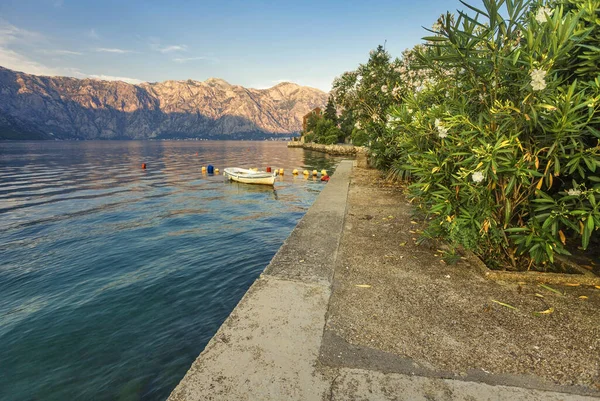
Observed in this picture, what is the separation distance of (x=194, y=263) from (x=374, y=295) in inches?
273

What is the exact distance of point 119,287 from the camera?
8133 mm

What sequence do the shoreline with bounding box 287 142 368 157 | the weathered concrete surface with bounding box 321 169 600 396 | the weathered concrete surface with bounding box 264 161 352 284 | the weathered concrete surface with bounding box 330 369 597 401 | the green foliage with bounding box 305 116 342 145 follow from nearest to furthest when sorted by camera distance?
1. the weathered concrete surface with bounding box 330 369 597 401
2. the weathered concrete surface with bounding box 321 169 600 396
3. the weathered concrete surface with bounding box 264 161 352 284
4. the shoreline with bounding box 287 142 368 157
5. the green foliage with bounding box 305 116 342 145

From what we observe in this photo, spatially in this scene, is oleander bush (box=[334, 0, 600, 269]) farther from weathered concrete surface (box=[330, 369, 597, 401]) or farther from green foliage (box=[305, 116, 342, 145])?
green foliage (box=[305, 116, 342, 145])

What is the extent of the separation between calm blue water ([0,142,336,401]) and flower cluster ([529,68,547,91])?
6507 mm

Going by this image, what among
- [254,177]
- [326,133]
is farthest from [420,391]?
[326,133]

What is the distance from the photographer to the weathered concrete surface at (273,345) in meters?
2.64

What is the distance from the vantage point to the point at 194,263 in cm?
959

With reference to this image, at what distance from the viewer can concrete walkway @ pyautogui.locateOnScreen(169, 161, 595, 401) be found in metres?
2.58

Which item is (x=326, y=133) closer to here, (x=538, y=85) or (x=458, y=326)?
(x=538, y=85)

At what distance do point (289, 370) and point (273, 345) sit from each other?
1.36 ft

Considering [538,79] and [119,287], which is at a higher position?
[538,79]

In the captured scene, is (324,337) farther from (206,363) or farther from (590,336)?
(590,336)

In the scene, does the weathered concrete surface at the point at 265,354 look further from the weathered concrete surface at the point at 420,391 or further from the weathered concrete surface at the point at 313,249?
the weathered concrete surface at the point at 313,249

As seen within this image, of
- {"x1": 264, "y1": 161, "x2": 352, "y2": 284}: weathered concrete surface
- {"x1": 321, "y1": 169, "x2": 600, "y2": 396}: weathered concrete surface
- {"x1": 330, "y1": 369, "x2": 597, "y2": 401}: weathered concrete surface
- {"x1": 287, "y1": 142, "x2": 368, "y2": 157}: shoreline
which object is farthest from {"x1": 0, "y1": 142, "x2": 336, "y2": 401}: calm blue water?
{"x1": 287, "y1": 142, "x2": 368, "y2": 157}: shoreline
